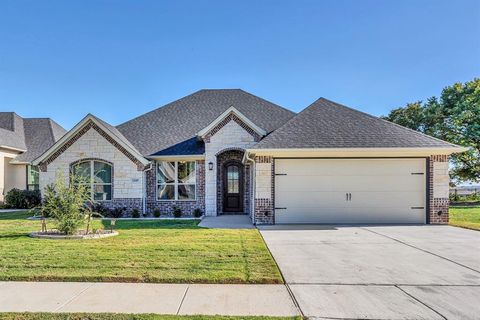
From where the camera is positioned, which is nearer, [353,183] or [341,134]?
[353,183]

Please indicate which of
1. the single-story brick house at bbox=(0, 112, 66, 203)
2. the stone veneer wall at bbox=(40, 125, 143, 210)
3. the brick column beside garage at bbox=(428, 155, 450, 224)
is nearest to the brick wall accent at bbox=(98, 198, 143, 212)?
the stone veneer wall at bbox=(40, 125, 143, 210)

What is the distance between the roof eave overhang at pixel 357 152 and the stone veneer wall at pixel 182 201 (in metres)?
4.27

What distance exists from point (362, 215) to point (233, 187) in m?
6.33

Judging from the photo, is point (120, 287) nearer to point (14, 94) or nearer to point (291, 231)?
point (291, 231)

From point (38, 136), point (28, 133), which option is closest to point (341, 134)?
point (38, 136)

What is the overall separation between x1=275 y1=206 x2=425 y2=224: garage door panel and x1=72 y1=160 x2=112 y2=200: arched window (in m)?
9.24

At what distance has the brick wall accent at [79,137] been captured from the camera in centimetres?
1455

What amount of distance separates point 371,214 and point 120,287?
10.2 m

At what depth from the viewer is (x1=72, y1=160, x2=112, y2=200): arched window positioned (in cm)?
1477

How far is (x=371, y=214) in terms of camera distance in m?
12.1

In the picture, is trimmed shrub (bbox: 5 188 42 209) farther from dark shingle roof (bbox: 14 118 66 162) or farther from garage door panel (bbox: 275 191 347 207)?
garage door panel (bbox: 275 191 347 207)

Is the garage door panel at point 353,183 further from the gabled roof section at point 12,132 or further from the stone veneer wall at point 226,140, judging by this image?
the gabled roof section at point 12,132

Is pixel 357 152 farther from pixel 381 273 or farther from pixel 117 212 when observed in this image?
pixel 117 212

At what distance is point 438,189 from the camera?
11961 mm
